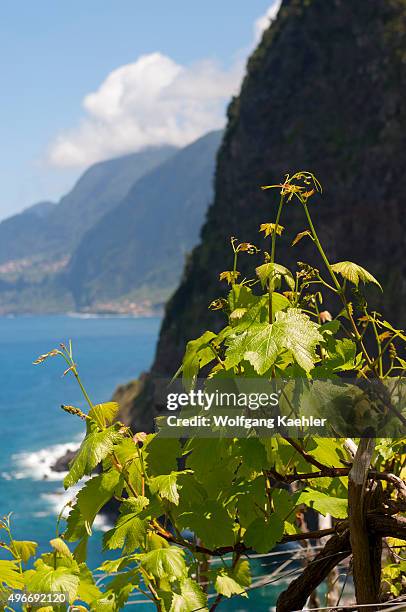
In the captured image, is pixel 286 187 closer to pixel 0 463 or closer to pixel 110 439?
pixel 110 439

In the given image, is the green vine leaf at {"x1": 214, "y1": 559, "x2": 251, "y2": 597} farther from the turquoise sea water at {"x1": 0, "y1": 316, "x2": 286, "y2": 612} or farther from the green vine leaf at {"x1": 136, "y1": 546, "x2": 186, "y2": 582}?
the turquoise sea water at {"x1": 0, "y1": 316, "x2": 286, "y2": 612}

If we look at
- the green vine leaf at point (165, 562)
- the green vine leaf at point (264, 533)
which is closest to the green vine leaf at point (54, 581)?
the green vine leaf at point (165, 562)

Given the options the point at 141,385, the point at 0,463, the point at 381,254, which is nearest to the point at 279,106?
the point at 381,254

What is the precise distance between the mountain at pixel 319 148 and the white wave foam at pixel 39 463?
18.6 meters

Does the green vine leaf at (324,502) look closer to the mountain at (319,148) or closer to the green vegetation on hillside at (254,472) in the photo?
the green vegetation on hillside at (254,472)

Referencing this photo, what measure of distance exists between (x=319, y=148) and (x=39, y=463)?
2274 inches

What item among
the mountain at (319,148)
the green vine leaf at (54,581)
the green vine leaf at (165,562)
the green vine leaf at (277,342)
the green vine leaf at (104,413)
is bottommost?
the green vine leaf at (54,581)

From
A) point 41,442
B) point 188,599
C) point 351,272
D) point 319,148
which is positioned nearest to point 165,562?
point 188,599

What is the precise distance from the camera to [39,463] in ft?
326

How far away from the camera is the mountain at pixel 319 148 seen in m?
73.6

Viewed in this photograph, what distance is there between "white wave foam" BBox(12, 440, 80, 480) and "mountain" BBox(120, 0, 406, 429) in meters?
18.6

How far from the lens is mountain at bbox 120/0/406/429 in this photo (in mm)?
73562

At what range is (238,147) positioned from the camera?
9562 centimetres

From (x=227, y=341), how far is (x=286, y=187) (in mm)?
501
